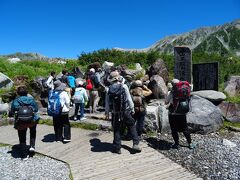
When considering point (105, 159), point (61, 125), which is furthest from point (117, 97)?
point (61, 125)

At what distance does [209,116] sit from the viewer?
1073 centimetres

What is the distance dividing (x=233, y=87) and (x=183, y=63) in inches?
131

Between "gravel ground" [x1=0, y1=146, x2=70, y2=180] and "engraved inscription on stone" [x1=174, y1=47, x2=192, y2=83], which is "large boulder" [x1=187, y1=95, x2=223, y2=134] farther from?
"gravel ground" [x1=0, y1=146, x2=70, y2=180]

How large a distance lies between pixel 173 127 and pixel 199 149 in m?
0.99

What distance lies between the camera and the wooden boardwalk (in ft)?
22.8

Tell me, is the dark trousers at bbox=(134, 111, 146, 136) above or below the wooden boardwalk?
above

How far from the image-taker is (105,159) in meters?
7.71

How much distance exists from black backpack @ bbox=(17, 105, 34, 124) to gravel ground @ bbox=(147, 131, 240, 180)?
137 inches

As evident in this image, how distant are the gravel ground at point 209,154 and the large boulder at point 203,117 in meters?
0.27

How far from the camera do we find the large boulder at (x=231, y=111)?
1209 centimetres

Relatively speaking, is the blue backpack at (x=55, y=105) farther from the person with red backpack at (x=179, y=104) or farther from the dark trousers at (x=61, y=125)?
the person with red backpack at (x=179, y=104)

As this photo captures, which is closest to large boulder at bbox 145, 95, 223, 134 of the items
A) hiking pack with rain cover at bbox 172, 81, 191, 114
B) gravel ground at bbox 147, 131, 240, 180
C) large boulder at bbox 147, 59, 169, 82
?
gravel ground at bbox 147, 131, 240, 180

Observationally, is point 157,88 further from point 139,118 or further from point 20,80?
point 20,80

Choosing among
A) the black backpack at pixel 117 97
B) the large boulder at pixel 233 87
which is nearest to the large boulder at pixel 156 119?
the black backpack at pixel 117 97
